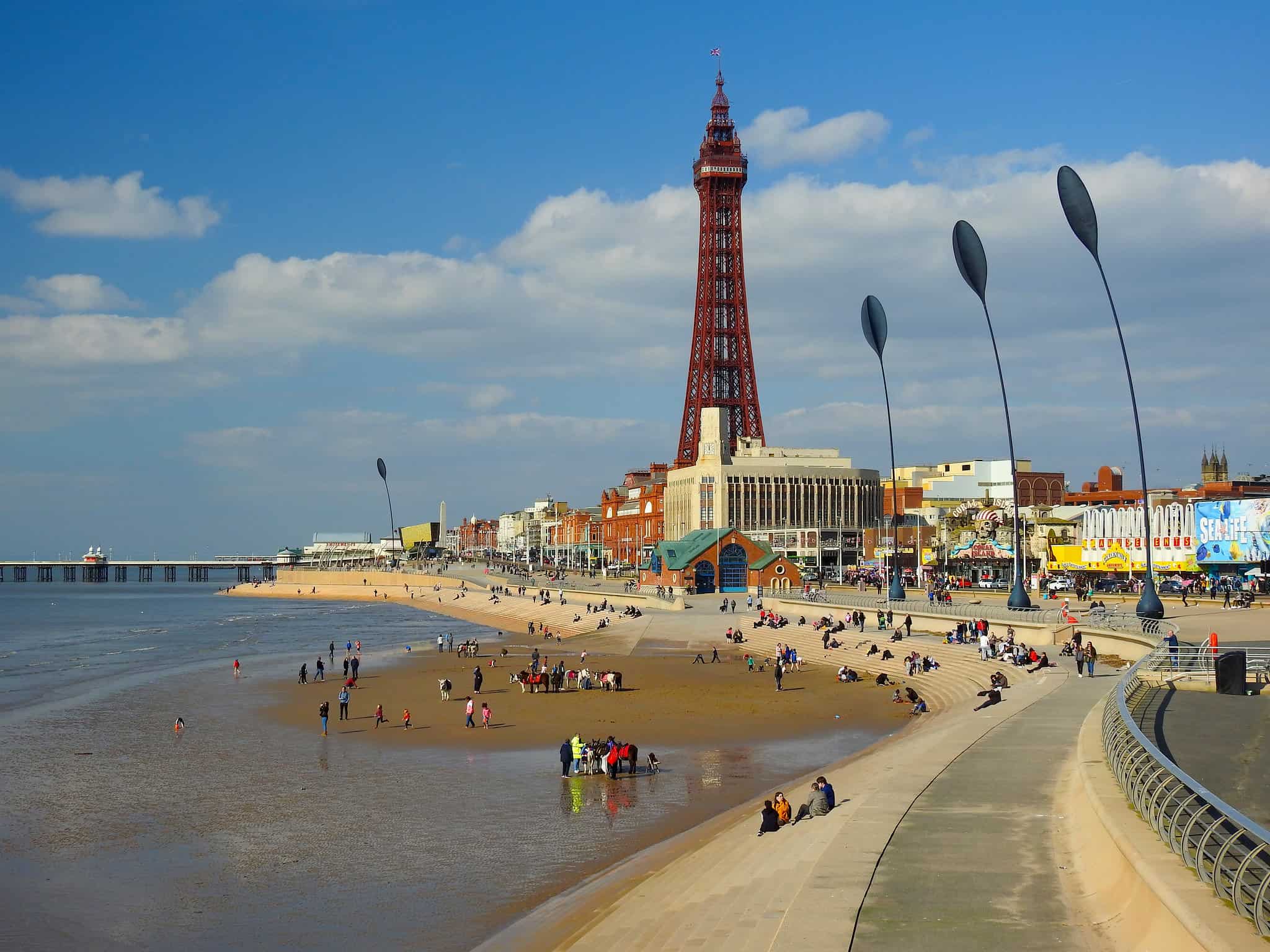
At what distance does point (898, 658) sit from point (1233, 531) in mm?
21402

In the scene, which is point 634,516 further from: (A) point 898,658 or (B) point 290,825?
(B) point 290,825

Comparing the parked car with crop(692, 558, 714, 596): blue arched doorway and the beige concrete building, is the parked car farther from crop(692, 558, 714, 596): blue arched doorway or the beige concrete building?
the beige concrete building

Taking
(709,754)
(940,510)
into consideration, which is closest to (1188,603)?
(709,754)

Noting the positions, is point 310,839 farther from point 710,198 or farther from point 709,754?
point 710,198

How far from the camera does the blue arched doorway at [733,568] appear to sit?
260ft

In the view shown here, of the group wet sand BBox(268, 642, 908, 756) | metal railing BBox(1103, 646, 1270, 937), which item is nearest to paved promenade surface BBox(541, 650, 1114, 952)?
metal railing BBox(1103, 646, 1270, 937)

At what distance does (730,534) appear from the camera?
260 feet

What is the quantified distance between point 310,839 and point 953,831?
35.4 ft

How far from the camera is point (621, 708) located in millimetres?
33812

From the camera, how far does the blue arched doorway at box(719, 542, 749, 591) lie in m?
79.4

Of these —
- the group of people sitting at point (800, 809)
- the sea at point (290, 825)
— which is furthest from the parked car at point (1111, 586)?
the group of people sitting at point (800, 809)

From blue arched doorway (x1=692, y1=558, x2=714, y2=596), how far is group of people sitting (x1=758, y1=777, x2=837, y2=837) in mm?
62732

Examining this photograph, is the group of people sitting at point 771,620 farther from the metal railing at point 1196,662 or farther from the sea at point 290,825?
the metal railing at point 1196,662

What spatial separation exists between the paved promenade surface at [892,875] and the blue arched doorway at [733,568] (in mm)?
Result: 59822
